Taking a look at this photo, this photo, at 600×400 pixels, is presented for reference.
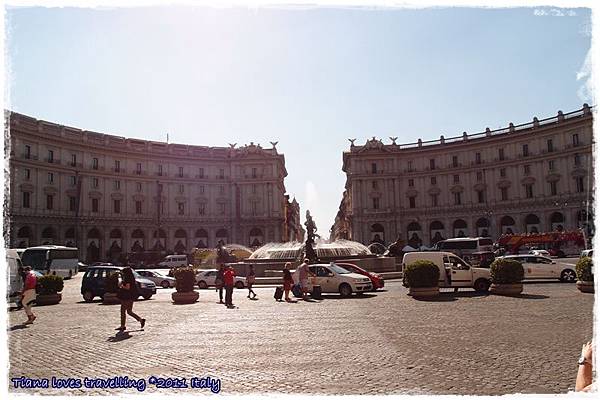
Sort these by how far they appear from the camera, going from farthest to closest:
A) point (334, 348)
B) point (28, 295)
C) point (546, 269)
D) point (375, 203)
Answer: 1. point (375, 203)
2. point (546, 269)
3. point (28, 295)
4. point (334, 348)

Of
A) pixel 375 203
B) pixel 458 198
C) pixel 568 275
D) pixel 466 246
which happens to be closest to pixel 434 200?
pixel 458 198

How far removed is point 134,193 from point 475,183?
5669 cm

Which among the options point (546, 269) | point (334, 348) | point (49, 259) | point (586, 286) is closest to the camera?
point (334, 348)

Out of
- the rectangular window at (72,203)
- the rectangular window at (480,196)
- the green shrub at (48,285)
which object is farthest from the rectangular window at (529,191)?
the green shrub at (48,285)

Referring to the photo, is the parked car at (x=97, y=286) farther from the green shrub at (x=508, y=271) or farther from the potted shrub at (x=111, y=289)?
the green shrub at (x=508, y=271)

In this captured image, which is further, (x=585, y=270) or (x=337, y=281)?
(x=337, y=281)

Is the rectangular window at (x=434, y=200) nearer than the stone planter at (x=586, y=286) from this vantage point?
No

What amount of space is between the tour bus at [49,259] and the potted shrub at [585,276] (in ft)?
116

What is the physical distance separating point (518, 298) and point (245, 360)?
39.8ft

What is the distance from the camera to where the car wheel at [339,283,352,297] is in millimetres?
19656

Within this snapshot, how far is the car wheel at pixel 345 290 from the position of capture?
1966 cm

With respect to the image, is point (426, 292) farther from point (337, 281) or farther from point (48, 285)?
point (48, 285)

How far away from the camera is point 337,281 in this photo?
65.3 feet

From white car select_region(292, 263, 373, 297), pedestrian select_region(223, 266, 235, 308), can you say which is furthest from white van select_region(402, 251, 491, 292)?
pedestrian select_region(223, 266, 235, 308)
